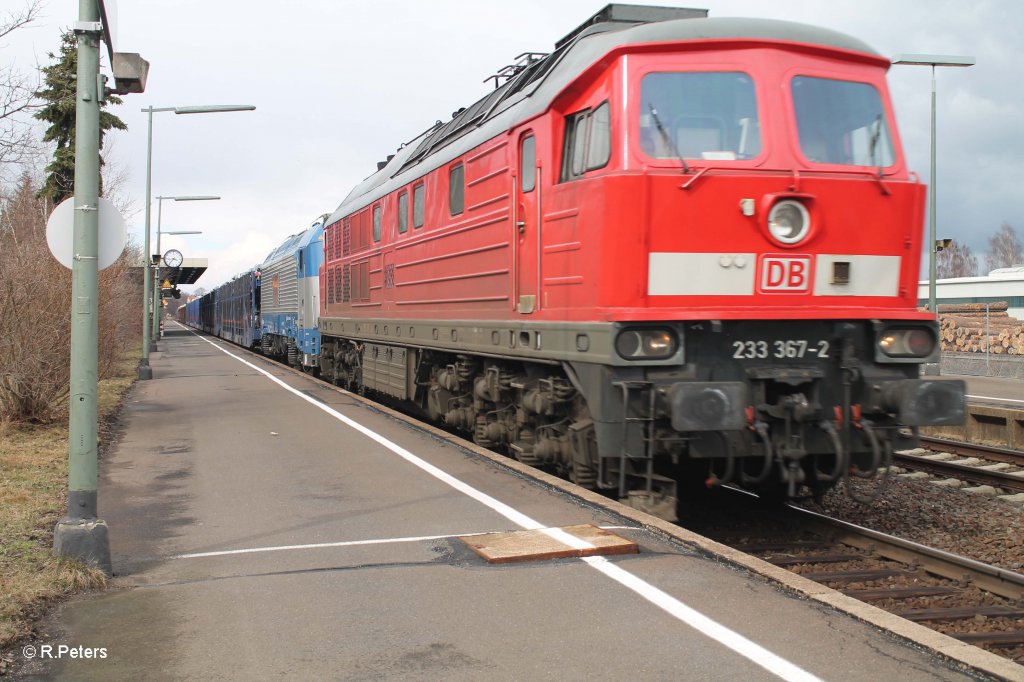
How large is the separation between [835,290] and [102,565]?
529cm

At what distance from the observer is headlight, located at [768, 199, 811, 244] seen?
22.1ft

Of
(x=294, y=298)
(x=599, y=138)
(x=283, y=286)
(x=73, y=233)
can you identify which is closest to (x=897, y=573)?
(x=599, y=138)

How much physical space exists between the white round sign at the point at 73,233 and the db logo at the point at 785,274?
4.36 meters

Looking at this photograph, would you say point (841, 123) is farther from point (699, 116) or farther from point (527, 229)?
point (527, 229)

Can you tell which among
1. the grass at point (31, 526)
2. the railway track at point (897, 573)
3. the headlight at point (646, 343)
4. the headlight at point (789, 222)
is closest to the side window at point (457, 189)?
the headlight at point (646, 343)

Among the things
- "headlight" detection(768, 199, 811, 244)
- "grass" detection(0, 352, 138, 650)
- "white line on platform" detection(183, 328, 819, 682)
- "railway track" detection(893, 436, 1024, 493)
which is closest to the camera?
"white line on platform" detection(183, 328, 819, 682)

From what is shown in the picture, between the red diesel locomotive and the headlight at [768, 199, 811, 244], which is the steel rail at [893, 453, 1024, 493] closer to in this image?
the red diesel locomotive

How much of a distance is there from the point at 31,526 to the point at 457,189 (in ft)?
17.4

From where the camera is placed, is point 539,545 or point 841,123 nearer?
point 539,545

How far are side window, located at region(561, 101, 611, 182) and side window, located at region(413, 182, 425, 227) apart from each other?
175 inches

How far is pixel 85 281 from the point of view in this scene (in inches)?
232

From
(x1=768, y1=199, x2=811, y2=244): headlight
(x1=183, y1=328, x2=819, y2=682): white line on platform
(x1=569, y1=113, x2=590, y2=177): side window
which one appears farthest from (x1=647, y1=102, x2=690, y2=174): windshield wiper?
(x1=183, y1=328, x2=819, y2=682): white line on platform

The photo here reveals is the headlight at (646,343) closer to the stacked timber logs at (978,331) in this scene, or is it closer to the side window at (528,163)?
the side window at (528,163)

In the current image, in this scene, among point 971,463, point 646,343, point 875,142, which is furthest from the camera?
point 971,463
